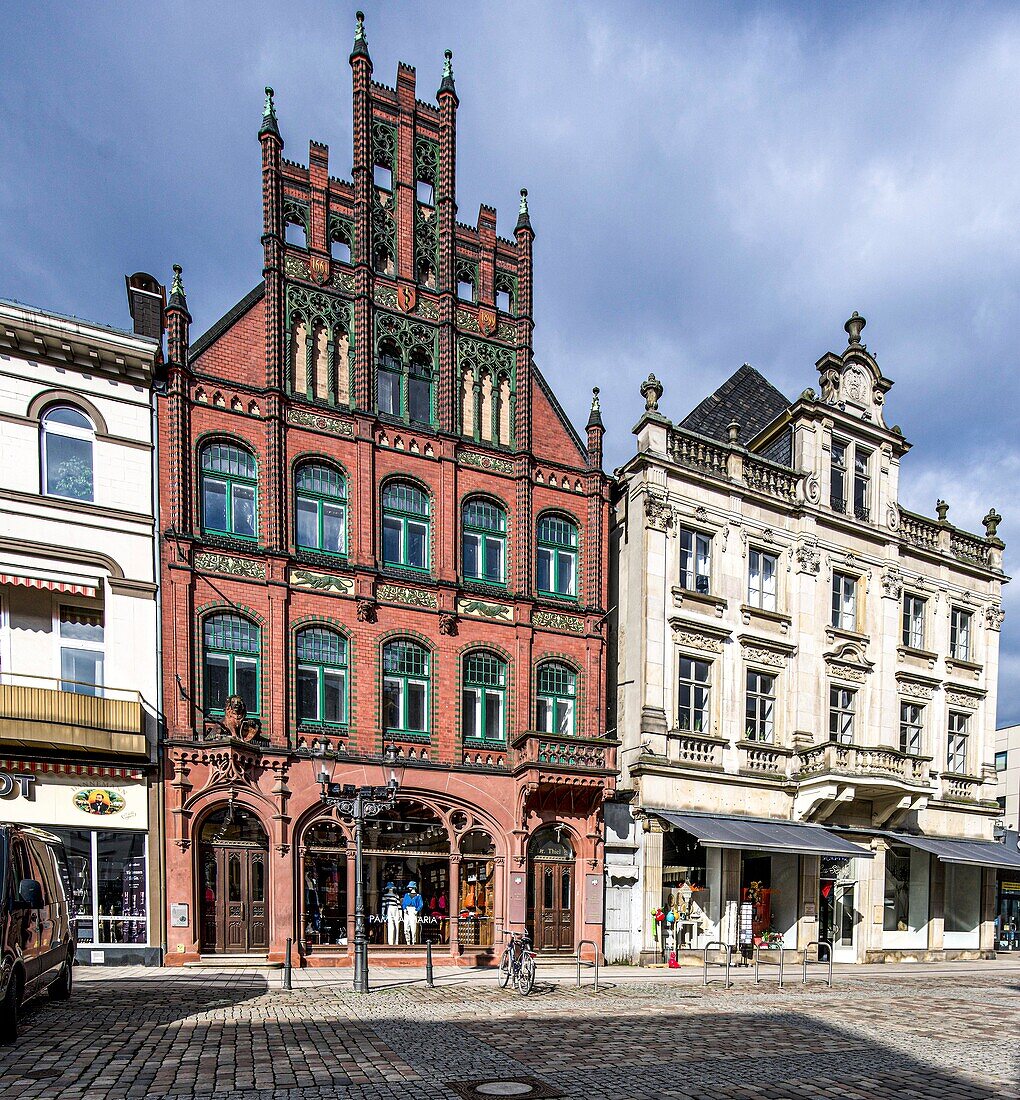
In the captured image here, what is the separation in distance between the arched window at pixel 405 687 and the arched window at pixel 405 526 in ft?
7.39

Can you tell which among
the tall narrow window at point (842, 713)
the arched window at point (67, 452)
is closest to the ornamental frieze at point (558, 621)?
the tall narrow window at point (842, 713)

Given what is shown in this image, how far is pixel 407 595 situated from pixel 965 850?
22381 millimetres

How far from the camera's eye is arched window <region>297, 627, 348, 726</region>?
74.0 feet

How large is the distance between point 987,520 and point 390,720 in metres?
26.6

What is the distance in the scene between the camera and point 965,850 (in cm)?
3191

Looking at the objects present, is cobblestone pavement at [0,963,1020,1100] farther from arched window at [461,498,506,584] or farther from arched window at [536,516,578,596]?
arched window at [536,516,578,596]

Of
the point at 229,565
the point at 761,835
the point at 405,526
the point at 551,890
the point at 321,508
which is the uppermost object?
the point at 321,508

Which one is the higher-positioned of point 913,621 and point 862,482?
point 862,482

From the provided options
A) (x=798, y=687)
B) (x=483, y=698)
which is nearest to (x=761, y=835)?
(x=798, y=687)

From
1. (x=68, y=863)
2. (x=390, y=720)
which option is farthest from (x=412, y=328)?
(x=68, y=863)

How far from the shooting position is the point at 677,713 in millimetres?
26766

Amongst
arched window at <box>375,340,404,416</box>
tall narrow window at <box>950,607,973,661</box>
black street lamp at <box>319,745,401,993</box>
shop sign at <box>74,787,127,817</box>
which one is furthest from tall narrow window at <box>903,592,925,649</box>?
shop sign at <box>74,787,127,817</box>

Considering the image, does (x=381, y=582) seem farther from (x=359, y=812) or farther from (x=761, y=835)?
(x=761, y=835)

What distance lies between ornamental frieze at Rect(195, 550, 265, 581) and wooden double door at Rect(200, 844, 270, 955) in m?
6.35
